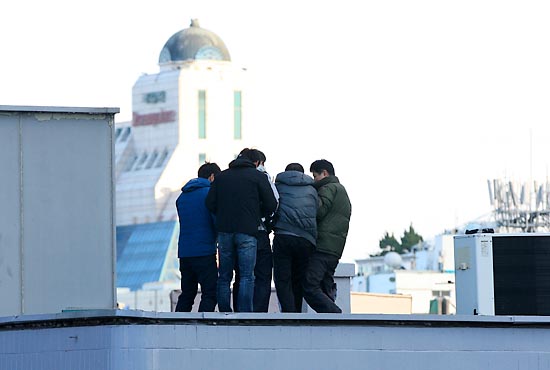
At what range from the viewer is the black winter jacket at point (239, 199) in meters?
15.6

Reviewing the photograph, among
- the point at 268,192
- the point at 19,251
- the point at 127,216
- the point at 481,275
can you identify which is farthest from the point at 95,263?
the point at 127,216

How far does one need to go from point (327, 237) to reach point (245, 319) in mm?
3000

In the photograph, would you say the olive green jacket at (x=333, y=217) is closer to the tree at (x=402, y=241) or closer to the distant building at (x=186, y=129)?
the tree at (x=402, y=241)

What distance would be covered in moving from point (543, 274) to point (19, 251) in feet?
20.7

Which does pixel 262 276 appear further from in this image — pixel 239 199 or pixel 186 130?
pixel 186 130

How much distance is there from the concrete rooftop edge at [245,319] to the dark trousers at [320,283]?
2.32m

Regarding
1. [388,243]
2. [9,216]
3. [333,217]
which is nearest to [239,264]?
[333,217]

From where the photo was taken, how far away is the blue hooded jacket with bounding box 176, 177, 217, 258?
52.3 feet

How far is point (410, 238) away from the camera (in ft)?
579

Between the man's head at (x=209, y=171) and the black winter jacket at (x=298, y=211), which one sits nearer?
the black winter jacket at (x=298, y=211)

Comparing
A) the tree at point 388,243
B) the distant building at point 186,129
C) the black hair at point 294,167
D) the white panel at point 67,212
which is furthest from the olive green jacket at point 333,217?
the distant building at point 186,129

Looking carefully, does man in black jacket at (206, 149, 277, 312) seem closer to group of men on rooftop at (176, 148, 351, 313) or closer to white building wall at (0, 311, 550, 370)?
group of men on rooftop at (176, 148, 351, 313)

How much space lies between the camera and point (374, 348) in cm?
1373

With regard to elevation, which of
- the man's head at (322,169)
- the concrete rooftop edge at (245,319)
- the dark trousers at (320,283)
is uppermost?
the man's head at (322,169)
